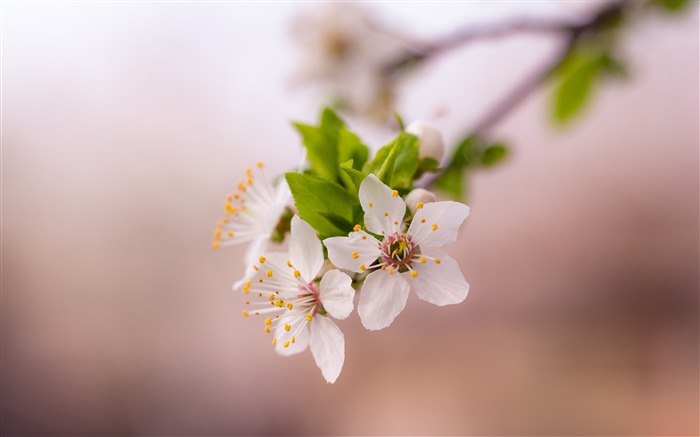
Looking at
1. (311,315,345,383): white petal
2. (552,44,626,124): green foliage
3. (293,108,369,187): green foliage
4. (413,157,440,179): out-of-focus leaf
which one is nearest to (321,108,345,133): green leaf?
(293,108,369,187): green foliage

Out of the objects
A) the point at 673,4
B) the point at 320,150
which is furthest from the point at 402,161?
the point at 673,4

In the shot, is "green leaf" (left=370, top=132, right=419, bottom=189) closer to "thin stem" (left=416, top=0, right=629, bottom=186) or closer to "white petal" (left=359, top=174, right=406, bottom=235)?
"white petal" (left=359, top=174, right=406, bottom=235)

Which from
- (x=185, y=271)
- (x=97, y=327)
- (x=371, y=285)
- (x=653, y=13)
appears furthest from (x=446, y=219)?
(x=97, y=327)

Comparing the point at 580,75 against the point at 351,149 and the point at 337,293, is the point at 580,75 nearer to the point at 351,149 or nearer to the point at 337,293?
the point at 351,149

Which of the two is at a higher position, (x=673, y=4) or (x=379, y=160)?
(x=673, y=4)

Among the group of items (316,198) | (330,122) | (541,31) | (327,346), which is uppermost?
(541,31)

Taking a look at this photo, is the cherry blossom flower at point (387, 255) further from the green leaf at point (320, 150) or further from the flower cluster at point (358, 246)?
the green leaf at point (320, 150)
